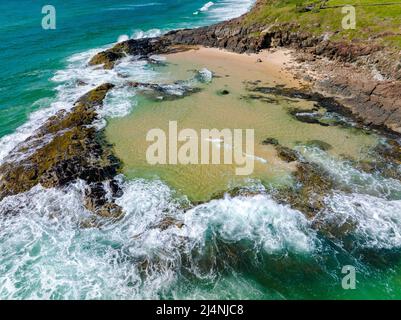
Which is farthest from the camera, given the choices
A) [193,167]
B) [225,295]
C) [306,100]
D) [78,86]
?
[78,86]

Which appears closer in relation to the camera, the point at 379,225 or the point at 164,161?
the point at 379,225

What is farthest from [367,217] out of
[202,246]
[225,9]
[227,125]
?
[225,9]

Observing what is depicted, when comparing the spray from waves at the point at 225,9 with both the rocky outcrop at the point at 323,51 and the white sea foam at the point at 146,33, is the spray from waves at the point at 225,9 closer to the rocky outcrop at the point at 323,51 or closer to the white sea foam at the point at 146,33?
the white sea foam at the point at 146,33

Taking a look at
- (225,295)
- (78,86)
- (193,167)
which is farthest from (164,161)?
(78,86)

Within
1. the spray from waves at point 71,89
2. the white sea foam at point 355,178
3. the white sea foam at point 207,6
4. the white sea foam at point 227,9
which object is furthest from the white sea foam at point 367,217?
the white sea foam at point 207,6

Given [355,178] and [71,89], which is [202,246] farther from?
[71,89]

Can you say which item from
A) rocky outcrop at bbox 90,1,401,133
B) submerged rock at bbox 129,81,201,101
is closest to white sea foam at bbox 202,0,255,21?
rocky outcrop at bbox 90,1,401,133

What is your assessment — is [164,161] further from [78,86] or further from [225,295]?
[78,86]
